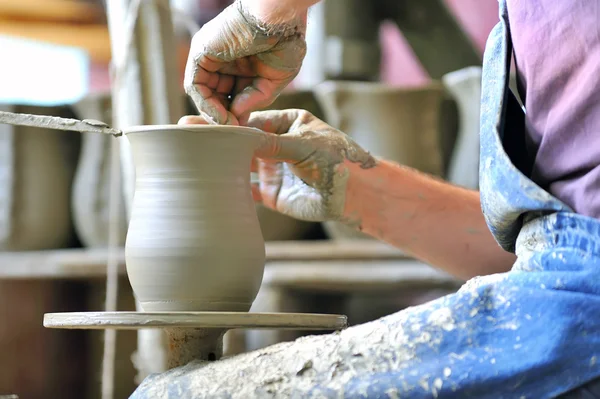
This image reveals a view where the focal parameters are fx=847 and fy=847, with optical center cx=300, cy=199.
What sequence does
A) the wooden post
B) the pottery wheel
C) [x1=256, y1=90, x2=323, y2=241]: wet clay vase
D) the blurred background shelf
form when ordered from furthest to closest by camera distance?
[x1=256, y1=90, x2=323, y2=241]: wet clay vase, the blurred background shelf, the wooden post, the pottery wheel

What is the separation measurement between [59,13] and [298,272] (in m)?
3.24

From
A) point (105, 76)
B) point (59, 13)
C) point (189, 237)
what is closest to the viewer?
point (189, 237)

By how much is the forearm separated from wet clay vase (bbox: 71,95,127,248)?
2.02 metres

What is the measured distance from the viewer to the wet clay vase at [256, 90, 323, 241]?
116 inches

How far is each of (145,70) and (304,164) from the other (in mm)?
822

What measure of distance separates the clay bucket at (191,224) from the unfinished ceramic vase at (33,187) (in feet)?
7.09

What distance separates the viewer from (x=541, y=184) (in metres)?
1.05

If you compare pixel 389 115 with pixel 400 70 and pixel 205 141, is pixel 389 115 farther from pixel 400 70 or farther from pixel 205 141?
pixel 400 70

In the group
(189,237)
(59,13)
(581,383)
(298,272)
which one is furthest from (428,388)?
(59,13)

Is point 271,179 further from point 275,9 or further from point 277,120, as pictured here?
point 275,9

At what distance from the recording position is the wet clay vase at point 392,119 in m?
2.83

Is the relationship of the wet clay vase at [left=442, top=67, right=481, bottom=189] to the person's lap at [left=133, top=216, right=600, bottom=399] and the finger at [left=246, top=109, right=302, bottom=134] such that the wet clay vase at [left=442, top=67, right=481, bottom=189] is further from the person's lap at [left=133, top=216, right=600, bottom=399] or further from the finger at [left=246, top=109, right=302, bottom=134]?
the person's lap at [left=133, top=216, right=600, bottom=399]

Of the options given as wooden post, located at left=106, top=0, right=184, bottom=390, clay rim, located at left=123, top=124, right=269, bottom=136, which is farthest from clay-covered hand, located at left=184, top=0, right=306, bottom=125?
wooden post, located at left=106, top=0, right=184, bottom=390

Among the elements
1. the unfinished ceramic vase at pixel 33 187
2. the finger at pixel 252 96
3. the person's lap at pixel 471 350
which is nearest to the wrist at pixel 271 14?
the finger at pixel 252 96
